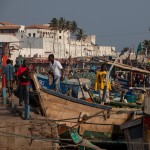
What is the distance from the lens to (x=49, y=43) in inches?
3233

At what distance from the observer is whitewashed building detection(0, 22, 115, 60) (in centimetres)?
7925

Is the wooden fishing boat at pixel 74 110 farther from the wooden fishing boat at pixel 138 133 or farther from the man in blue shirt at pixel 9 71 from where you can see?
the man in blue shirt at pixel 9 71

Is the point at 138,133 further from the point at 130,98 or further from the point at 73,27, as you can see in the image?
the point at 73,27

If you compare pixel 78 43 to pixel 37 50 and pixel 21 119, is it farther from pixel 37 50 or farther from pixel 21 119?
pixel 21 119

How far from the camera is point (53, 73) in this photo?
1420 cm

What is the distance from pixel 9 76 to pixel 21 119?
5.15m

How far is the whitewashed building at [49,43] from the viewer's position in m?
79.2

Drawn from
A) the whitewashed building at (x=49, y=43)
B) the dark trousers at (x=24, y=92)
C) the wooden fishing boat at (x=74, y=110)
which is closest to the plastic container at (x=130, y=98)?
the wooden fishing boat at (x=74, y=110)

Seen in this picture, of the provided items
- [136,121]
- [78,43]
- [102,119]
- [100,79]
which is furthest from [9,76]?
[78,43]

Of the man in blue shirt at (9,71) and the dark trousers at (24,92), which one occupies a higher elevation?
the man in blue shirt at (9,71)

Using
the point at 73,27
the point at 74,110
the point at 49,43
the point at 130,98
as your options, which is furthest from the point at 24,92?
the point at 73,27

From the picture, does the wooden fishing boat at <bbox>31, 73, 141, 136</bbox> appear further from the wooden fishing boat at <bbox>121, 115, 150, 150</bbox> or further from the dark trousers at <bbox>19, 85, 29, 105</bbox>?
the wooden fishing boat at <bbox>121, 115, 150, 150</bbox>

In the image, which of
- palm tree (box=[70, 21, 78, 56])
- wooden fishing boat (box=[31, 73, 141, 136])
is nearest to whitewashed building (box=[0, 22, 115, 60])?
palm tree (box=[70, 21, 78, 56])

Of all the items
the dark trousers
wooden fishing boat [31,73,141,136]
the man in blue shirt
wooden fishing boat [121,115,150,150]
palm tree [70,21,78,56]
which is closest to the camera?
wooden fishing boat [121,115,150,150]
